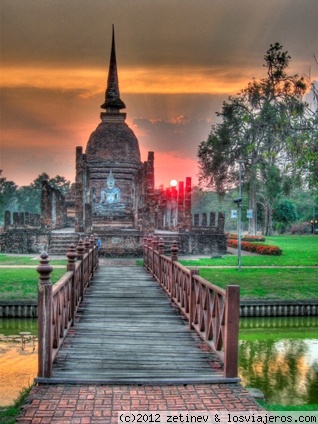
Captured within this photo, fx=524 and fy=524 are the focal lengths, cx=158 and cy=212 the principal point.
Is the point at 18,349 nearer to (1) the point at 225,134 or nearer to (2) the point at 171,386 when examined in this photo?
(2) the point at 171,386

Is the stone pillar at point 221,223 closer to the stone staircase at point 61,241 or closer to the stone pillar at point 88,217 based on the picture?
the stone pillar at point 88,217

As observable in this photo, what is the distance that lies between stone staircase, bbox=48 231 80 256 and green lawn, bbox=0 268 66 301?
28.2 feet

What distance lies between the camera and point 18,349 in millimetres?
12070

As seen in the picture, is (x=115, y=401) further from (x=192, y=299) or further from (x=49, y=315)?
(x=192, y=299)

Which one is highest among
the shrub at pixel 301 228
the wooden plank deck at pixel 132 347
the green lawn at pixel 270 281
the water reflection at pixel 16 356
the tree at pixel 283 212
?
the tree at pixel 283 212

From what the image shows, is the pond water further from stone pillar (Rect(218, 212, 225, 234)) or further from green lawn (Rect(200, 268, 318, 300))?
stone pillar (Rect(218, 212, 225, 234))

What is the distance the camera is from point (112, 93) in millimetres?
45969

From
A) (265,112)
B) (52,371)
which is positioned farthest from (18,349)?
(265,112)

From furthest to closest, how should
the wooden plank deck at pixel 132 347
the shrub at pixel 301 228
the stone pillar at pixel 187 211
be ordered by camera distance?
the shrub at pixel 301 228 < the stone pillar at pixel 187 211 < the wooden plank deck at pixel 132 347

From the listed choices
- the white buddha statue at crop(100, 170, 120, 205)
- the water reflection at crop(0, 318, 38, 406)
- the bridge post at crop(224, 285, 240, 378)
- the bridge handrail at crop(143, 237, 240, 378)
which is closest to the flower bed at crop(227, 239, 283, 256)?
the white buddha statue at crop(100, 170, 120, 205)

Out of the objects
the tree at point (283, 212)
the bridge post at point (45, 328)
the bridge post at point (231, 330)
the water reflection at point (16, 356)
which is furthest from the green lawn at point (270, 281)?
the tree at point (283, 212)

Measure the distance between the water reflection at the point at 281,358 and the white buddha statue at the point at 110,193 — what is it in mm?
25351

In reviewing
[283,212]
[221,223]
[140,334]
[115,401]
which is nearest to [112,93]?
[221,223]

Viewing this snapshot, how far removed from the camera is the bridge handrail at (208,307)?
6949 millimetres
